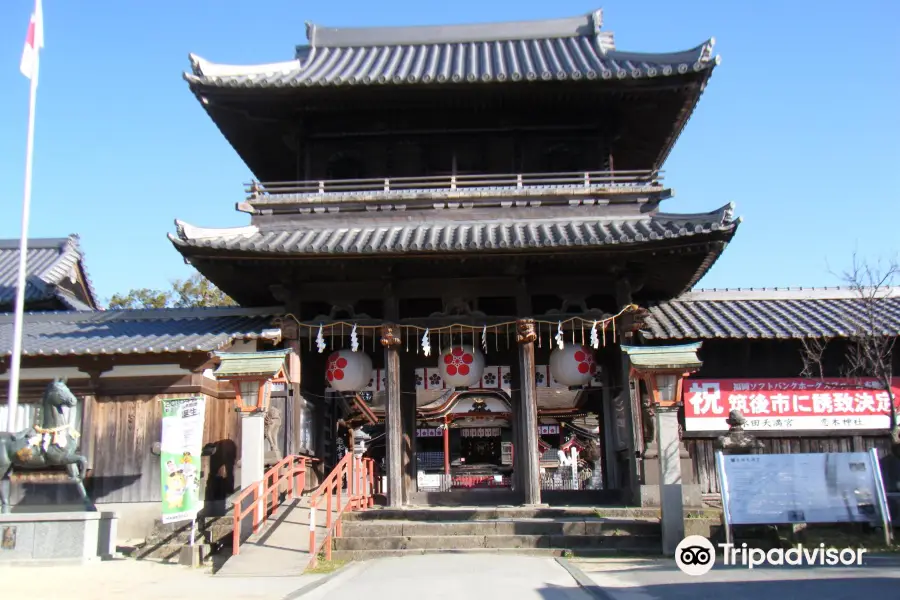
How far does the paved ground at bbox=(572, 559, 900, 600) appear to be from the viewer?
772 cm

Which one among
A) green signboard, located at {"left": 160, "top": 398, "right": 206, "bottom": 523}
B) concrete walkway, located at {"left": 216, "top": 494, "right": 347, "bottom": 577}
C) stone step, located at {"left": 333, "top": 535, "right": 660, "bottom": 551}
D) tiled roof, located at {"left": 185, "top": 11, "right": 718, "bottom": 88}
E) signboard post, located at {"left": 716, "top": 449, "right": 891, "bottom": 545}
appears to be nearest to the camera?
concrete walkway, located at {"left": 216, "top": 494, "right": 347, "bottom": 577}

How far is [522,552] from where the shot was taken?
11.6 meters

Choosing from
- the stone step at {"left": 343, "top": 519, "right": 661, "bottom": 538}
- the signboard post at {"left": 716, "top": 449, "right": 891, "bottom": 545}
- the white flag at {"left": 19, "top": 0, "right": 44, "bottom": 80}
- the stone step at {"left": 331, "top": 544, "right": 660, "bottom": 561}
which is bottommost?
the stone step at {"left": 331, "top": 544, "right": 660, "bottom": 561}

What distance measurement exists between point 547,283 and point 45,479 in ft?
33.5

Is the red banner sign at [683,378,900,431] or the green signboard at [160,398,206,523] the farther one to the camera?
the red banner sign at [683,378,900,431]

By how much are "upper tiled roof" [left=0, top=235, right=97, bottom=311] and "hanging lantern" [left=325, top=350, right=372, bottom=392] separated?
34.9 ft

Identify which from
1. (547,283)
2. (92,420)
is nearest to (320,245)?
(547,283)

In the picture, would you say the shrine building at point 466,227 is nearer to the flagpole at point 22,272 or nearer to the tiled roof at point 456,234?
the tiled roof at point 456,234

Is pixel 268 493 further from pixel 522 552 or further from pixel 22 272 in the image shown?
pixel 22 272

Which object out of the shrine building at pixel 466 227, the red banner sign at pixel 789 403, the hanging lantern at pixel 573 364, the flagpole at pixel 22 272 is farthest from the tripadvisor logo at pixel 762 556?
the flagpole at pixel 22 272

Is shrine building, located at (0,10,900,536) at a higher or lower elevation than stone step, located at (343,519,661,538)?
higher

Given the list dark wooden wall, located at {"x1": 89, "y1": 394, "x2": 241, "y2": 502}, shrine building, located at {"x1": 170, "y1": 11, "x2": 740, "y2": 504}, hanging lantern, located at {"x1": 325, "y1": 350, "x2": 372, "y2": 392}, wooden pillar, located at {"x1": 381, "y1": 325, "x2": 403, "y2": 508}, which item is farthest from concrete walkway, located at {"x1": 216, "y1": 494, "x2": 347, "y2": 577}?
hanging lantern, located at {"x1": 325, "y1": 350, "x2": 372, "y2": 392}

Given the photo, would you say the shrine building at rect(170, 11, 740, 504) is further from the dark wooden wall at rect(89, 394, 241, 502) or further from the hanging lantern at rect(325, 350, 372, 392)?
the dark wooden wall at rect(89, 394, 241, 502)

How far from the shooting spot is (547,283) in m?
15.1
